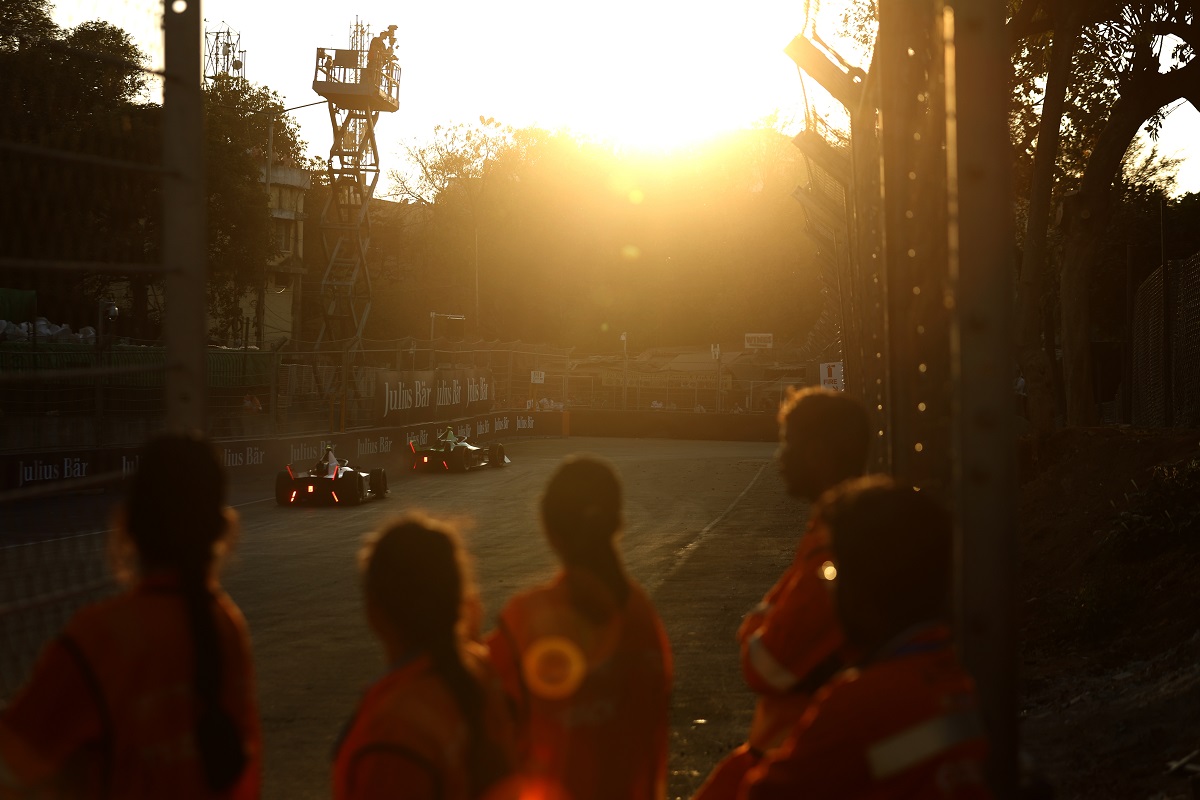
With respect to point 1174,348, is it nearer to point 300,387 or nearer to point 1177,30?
point 1177,30

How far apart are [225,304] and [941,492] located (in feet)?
117

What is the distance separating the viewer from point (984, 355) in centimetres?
233

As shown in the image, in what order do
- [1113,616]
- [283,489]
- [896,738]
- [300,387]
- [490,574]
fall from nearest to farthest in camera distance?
[896,738], [1113,616], [490,574], [283,489], [300,387]

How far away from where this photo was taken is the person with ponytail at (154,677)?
2.20m

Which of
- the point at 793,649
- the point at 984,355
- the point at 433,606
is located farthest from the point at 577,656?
the point at 984,355

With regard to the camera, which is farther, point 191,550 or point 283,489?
point 283,489

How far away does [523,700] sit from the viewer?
281cm

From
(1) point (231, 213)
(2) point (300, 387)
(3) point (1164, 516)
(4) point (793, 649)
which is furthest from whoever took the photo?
(1) point (231, 213)

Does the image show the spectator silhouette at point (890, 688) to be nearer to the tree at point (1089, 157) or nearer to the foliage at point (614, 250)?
the tree at point (1089, 157)

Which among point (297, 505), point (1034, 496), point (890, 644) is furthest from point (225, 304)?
point (890, 644)

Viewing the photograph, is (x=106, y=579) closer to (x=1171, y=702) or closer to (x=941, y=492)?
(x=941, y=492)

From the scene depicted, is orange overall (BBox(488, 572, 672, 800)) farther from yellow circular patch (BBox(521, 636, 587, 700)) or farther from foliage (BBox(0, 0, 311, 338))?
foliage (BBox(0, 0, 311, 338))

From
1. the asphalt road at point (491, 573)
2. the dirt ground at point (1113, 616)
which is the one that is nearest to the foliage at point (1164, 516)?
the dirt ground at point (1113, 616)

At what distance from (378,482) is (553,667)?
19.1m
